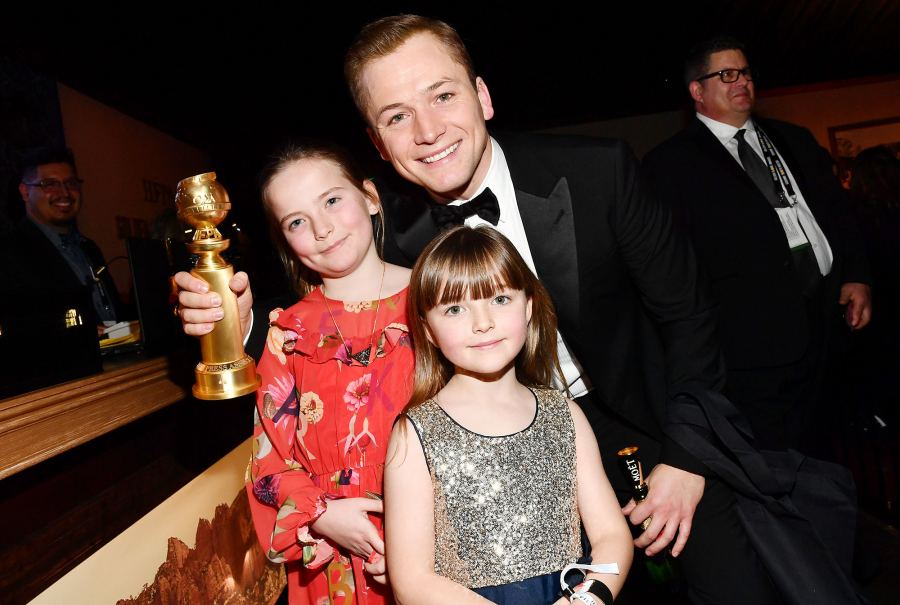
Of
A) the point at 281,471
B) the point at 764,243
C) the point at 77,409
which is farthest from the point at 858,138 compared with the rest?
the point at 77,409

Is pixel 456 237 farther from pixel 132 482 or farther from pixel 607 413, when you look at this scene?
pixel 132 482

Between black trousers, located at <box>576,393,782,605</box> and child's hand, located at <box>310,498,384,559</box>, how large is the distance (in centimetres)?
87

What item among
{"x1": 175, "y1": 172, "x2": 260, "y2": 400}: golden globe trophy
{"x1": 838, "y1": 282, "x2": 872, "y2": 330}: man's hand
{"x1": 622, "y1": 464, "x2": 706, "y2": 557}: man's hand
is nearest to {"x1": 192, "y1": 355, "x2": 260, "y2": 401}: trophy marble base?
{"x1": 175, "y1": 172, "x2": 260, "y2": 400}: golden globe trophy

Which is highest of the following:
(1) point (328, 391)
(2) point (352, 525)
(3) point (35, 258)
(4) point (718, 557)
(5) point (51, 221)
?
(5) point (51, 221)

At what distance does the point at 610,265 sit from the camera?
190cm

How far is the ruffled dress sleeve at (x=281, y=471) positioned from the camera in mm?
1553

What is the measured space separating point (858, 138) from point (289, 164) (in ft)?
26.4

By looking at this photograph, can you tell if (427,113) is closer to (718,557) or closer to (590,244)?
(590,244)

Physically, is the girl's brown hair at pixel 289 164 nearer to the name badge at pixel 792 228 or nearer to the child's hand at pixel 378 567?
the child's hand at pixel 378 567

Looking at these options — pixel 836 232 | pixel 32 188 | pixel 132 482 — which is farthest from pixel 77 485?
pixel 836 232

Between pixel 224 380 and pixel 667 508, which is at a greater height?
pixel 224 380

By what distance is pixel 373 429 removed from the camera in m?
1.63

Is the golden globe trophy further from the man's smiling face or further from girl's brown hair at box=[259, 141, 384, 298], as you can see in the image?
the man's smiling face

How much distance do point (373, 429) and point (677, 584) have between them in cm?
104
